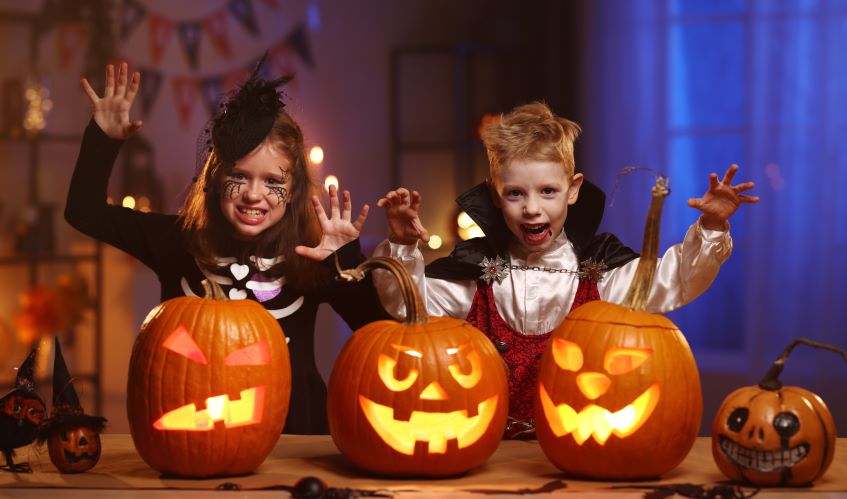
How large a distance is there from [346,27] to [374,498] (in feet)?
15.6

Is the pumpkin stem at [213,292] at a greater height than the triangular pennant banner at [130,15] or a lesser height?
lesser

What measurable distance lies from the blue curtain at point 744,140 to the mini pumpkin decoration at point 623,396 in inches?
125

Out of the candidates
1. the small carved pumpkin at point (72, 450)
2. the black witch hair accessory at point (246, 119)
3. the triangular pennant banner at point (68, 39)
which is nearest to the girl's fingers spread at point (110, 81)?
the black witch hair accessory at point (246, 119)

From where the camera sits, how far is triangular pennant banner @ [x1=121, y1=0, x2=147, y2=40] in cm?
579

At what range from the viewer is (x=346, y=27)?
19.5 feet

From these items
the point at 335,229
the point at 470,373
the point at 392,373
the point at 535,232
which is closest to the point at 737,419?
the point at 470,373

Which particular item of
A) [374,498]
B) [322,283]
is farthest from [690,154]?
[374,498]

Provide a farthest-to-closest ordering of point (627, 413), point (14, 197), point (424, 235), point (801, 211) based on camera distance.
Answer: point (14, 197) < point (801, 211) < point (424, 235) < point (627, 413)

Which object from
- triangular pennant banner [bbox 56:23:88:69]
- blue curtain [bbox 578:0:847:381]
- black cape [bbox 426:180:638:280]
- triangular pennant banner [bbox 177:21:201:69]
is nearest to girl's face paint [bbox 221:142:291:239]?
black cape [bbox 426:180:638:280]

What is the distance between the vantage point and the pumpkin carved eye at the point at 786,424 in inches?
61.4

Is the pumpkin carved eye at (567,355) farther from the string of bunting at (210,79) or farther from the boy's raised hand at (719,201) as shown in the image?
the string of bunting at (210,79)

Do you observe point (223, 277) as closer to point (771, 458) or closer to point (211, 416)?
point (211, 416)

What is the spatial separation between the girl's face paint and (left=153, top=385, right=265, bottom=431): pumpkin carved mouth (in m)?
0.63

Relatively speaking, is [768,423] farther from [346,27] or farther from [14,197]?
[14,197]
